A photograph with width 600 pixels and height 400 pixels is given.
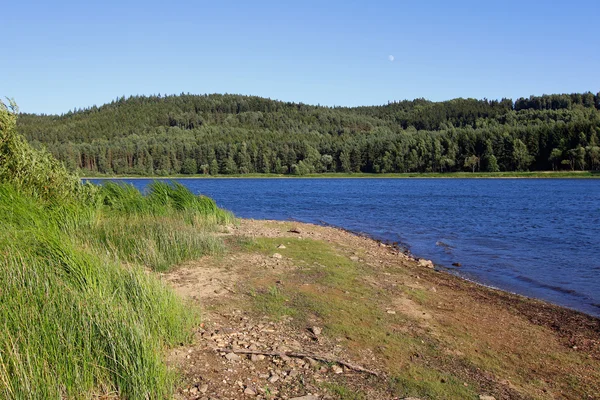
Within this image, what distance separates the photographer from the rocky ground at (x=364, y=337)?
5457mm

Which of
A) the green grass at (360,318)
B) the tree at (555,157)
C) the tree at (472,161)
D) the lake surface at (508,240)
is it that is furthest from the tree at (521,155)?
the green grass at (360,318)

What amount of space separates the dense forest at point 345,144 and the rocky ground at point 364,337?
66631mm

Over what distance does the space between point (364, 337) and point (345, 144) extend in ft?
444

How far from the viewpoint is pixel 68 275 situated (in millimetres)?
6066

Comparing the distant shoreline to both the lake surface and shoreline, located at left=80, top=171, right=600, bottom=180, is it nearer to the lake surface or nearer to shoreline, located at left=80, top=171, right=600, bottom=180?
shoreline, located at left=80, top=171, right=600, bottom=180

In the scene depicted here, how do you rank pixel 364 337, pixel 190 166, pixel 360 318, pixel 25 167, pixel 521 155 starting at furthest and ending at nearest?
pixel 190 166 < pixel 521 155 < pixel 25 167 < pixel 360 318 < pixel 364 337

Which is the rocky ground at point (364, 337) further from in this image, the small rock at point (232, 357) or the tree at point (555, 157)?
the tree at point (555, 157)

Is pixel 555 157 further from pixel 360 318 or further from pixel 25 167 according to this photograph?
pixel 25 167

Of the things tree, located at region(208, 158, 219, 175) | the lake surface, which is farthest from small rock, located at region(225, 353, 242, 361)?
tree, located at region(208, 158, 219, 175)

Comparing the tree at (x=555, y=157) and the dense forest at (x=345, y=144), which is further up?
the dense forest at (x=345, y=144)

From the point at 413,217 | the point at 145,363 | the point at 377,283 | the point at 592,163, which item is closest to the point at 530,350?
the point at 377,283

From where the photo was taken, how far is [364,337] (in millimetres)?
7012

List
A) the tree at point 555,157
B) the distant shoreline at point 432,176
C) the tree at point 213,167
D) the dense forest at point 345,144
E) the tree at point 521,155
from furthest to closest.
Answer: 1. the tree at point 213,167
2. the dense forest at point 345,144
3. the tree at point 521,155
4. the tree at point 555,157
5. the distant shoreline at point 432,176

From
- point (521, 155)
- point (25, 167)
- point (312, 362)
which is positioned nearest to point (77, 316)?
point (312, 362)
